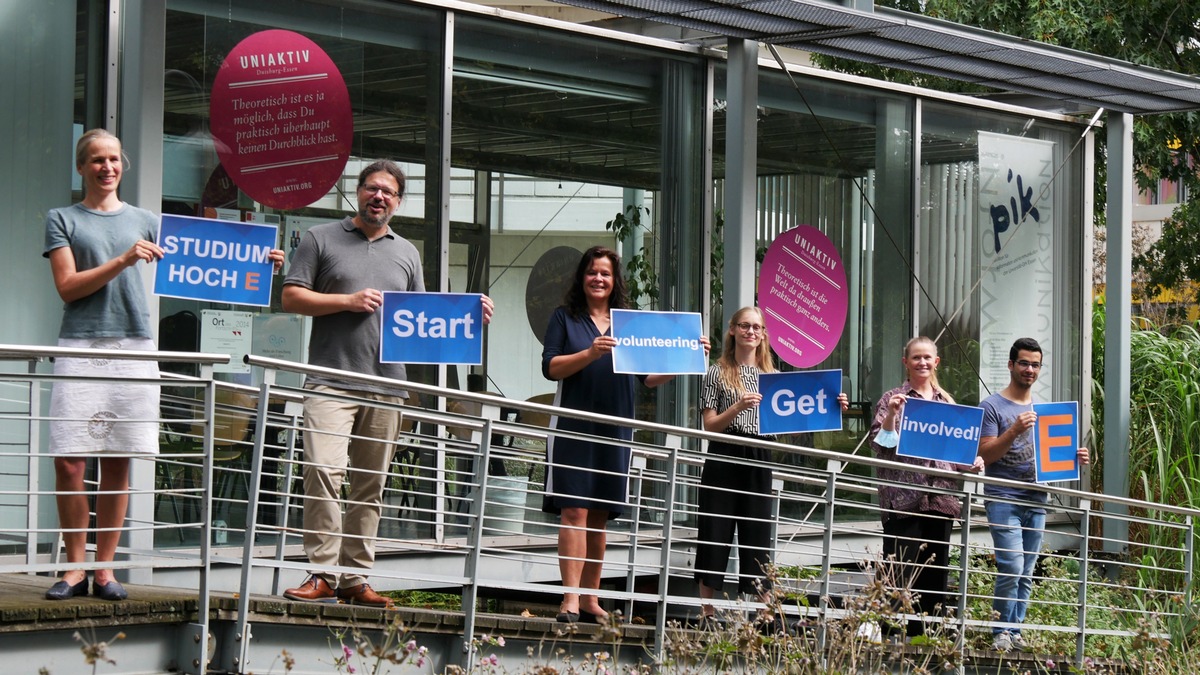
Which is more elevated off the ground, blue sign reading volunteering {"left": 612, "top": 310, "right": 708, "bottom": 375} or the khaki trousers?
blue sign reading volunteering {"left": 612, "top": 310, "right": 708, "bottom": 375}

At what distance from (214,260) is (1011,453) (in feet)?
14.6

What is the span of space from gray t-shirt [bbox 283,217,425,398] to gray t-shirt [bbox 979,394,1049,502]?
3.56 m

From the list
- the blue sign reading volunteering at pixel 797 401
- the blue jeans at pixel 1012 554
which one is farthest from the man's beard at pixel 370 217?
the blue jeans at pixel 1012 554

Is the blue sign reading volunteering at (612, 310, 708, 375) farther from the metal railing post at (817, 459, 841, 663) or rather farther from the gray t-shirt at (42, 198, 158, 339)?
the gray t-shirt at (42, 198, 158, 339)

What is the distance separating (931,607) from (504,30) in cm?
410

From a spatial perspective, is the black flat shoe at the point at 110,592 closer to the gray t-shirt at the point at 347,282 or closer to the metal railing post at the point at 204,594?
the metal railing post at the point at 204,594

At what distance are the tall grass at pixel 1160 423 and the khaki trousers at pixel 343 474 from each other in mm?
7055

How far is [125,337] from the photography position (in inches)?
228

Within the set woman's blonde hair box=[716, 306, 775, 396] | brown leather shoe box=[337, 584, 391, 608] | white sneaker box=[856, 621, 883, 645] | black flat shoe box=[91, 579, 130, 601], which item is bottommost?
white sneaker box=[856, 621, 883, 645]

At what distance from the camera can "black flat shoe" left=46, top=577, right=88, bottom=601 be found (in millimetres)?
5418

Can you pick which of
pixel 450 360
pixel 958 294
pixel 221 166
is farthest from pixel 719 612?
pixel 958 294

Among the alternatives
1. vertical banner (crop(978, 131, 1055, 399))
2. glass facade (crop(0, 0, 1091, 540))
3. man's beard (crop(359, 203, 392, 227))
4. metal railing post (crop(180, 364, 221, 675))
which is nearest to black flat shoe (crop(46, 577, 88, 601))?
metal railing post (crop(180, 364, 221, 675))

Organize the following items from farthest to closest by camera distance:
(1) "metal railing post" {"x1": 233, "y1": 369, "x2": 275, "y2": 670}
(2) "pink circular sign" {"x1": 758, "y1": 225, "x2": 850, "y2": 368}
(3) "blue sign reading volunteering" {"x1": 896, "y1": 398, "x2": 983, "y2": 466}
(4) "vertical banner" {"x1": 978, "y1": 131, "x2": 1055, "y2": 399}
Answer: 1. (4) "vertical banner" {"x1": 978, "y1": 131, "x2": 1055, "y2": 399}
2. (2) "pink circular sign" {"x1": 758, "y1": 225, "x2": 850, "y2": 368}
3. (3) "blue sign reading volunteering" {"x1": 896, "y1": 398, "x2": 983, "y2": 466}
4. (1) "metal railing post" {"x1": 233, "y1": 369, "x2": 275, "y2": 670}

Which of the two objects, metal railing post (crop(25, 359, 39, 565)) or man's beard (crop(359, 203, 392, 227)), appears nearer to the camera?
metal railing post (crop(25, 359, 39, 565))
